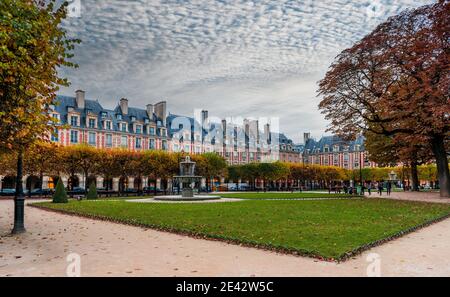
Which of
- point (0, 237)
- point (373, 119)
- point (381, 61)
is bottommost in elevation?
point (0, 237)

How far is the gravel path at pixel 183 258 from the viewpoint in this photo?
7.39 meters

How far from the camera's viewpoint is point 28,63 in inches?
393

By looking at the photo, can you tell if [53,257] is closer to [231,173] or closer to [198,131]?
[231,173]

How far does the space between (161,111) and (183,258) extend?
68926mm

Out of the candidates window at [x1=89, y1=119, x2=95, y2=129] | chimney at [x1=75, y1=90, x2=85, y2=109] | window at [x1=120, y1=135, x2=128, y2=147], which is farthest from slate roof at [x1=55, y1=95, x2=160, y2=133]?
window at [x1=120, y1=135, x2=128, y2=147]

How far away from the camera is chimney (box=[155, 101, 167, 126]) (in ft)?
247

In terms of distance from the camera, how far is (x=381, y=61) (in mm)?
28703

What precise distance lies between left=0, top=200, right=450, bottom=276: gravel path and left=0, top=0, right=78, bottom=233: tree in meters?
3.31

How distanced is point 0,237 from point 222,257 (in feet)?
27.9

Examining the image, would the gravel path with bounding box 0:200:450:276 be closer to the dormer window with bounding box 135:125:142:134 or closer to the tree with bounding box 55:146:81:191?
the tree with bounding box 55:146:81:191

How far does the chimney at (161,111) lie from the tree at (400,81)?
47.2m

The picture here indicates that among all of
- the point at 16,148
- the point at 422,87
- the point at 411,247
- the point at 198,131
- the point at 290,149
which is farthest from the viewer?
the point at 290,149
